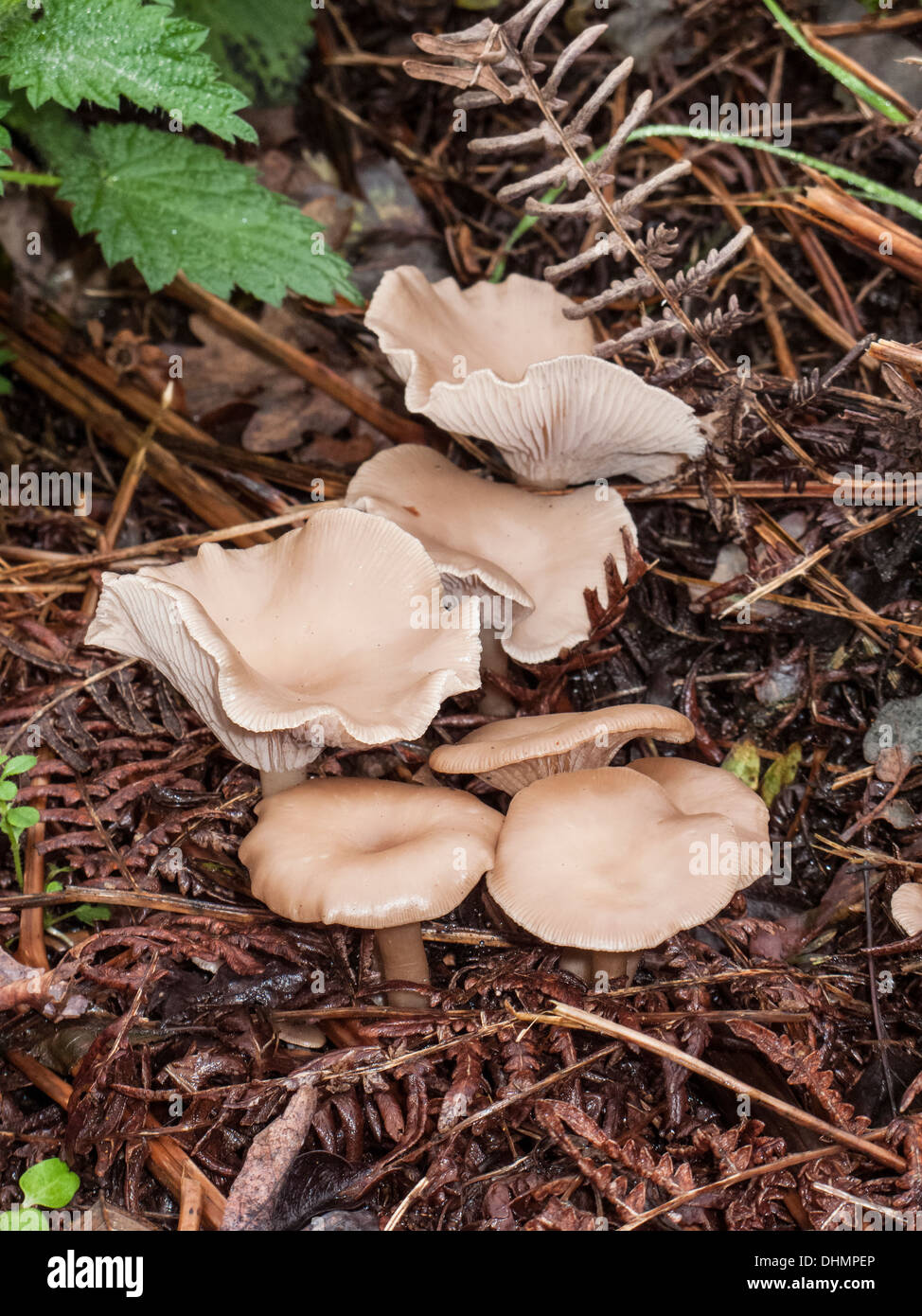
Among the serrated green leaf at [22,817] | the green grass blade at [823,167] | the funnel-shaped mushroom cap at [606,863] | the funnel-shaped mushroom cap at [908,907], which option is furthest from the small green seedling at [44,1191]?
the green grass blade at [823,167]

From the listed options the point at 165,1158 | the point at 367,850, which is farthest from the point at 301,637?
the point at 165,1158

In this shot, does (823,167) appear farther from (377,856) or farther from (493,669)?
(377,856)

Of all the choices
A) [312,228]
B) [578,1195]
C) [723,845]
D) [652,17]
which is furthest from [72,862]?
[652,17]

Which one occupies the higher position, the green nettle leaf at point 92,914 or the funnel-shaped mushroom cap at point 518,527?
the funnel-shaped mushroom cap at point 518,527

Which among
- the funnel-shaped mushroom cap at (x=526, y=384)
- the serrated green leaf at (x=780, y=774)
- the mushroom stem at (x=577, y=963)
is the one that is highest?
the funnel-shaped mushroom cap at (x=526, y=384)

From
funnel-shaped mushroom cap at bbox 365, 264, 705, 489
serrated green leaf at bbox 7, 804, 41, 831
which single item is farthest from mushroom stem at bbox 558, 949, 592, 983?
funnel-shaped mushroom cap at bbox 365, 264, 705, 489

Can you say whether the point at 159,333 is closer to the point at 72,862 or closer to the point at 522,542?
the point at 522,542

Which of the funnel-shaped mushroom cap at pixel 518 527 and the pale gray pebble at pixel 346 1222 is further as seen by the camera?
the funnel-shaped mushroom cap at pixel 518 527

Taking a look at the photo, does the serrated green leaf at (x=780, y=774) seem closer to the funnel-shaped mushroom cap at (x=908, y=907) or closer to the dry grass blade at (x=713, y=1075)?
the funnel-shaped mushroom cap at (x=908, y=907)

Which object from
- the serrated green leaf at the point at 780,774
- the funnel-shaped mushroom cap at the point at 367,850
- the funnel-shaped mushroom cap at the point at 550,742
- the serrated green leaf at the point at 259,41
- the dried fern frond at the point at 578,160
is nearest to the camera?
the funnel-shaped mushroom cap at the point at 367,850
